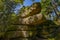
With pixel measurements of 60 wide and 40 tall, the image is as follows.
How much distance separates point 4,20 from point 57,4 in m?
2.74

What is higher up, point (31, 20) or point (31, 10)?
point (31, 10)

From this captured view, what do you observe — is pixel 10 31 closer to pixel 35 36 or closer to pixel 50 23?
pixel 35 36

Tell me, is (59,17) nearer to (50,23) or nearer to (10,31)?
(50,23)

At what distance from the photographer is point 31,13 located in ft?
35.8

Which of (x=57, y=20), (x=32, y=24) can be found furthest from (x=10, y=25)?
(x=57, y=20)

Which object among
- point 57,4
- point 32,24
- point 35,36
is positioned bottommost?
point 35,36

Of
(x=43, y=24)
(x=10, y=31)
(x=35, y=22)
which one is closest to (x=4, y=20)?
(x=10, y=31)

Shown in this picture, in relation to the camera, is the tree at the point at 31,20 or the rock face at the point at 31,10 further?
the rock face at the point at 31,10

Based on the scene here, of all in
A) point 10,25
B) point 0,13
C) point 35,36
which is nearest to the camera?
point 0,13

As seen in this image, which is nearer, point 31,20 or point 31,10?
point 31,20

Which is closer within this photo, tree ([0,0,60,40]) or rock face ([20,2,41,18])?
tree ([0,0,60,40])

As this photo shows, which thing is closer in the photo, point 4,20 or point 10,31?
point 4,20

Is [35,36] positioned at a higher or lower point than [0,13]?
lower

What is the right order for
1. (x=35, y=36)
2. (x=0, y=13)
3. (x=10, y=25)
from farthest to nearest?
(x=35, y=36) → (x=10, y=25) → (x=0, y=13)
